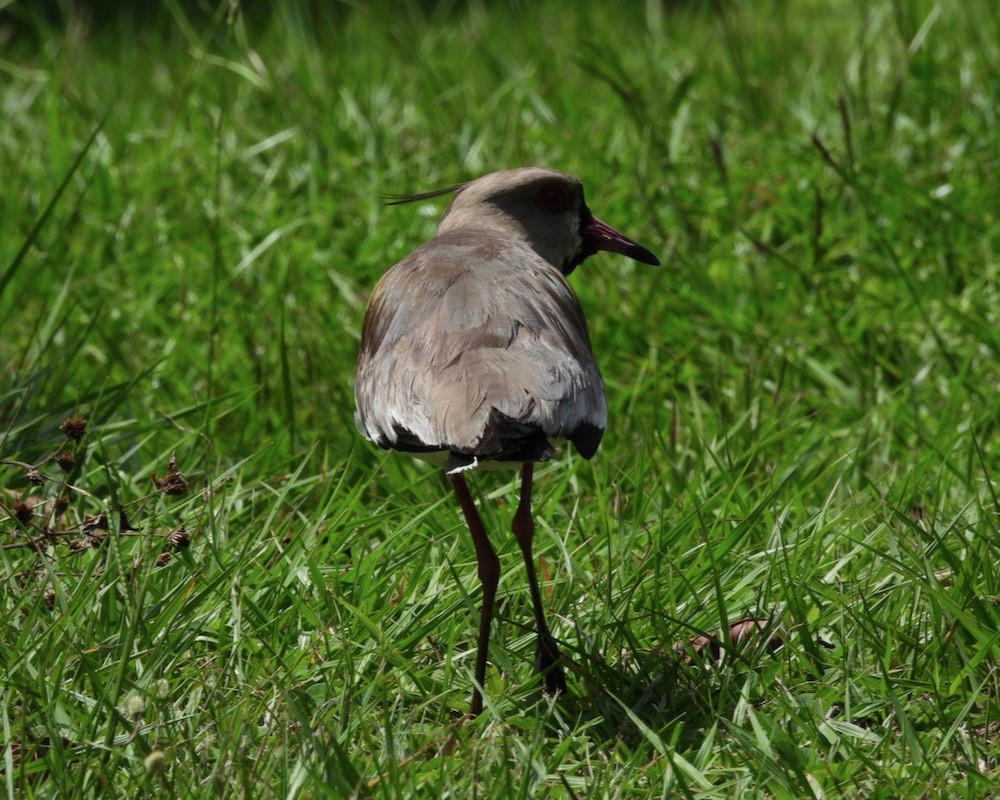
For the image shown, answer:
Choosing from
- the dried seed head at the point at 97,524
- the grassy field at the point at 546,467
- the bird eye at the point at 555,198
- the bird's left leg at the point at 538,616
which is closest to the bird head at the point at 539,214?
the bird eye at the point at 555,198

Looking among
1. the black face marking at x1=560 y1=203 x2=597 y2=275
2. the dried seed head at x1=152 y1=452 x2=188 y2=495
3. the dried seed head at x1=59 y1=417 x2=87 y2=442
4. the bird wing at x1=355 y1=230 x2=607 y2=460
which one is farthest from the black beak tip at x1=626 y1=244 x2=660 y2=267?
the dried seed head at x1=59 y1=417 x2=87 y2=442

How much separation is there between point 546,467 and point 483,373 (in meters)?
1.31

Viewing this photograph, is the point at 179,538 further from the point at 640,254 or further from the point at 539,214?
the point at 640,254

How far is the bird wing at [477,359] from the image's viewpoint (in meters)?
2.62

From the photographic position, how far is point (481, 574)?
119 inches

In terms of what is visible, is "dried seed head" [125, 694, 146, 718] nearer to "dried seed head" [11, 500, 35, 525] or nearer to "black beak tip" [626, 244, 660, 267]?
"dried seed head" [11, 500, 35, 525]

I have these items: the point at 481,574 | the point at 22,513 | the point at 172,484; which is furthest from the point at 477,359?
the point at 22,513

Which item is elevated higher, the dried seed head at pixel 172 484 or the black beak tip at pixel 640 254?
the black beak tip at pixel 640 254

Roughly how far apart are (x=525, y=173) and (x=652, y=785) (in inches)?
63.3

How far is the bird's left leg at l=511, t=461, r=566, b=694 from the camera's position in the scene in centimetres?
→ 296

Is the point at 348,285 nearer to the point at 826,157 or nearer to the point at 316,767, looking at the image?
the point at 826,157

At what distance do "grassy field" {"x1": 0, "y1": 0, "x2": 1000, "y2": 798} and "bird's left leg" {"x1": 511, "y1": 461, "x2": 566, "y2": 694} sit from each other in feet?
0.17

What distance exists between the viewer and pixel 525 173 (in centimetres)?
362

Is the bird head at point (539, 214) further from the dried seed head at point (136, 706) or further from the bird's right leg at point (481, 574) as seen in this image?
the dried seed head at point (136, 706)
